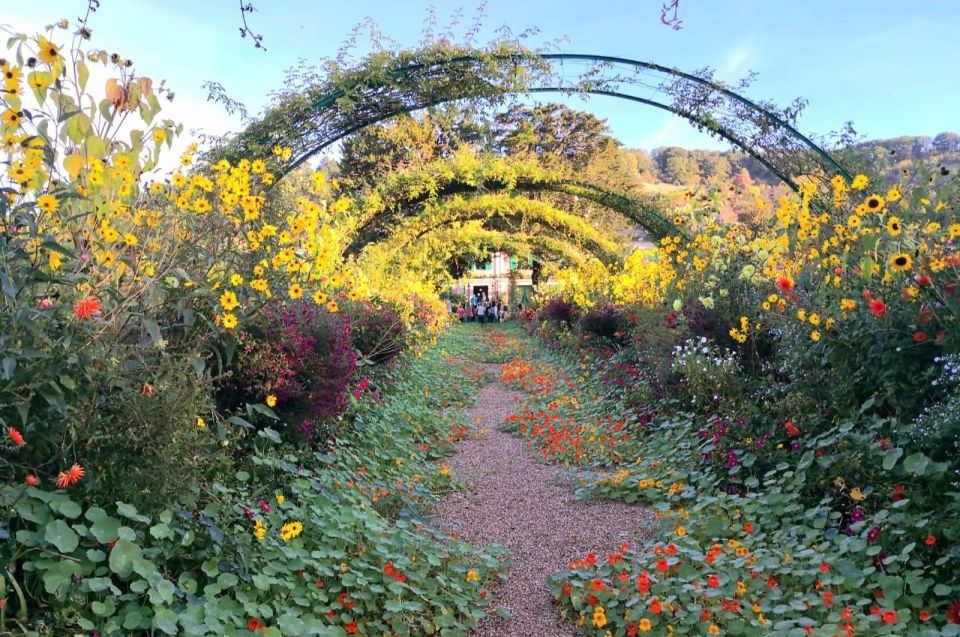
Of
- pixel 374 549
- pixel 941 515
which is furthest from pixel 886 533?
pixel 374 549

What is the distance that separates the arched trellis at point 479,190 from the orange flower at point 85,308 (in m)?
8.07

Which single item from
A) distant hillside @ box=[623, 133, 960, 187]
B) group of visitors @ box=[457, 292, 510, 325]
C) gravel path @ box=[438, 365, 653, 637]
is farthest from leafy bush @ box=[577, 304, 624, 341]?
group of visitors @ box=[457, 292, 510, 325]

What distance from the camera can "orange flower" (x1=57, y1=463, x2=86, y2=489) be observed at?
5.98 feet

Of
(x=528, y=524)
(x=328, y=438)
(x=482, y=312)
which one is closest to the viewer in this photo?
(x=528, y=524)

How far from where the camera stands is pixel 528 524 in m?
3.68

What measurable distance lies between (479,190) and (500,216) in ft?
7.30

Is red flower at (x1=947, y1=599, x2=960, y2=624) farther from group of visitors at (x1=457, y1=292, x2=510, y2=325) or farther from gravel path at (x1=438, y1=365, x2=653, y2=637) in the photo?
group of visitors at (x1=457, y1=292, x2=510, y2=325)

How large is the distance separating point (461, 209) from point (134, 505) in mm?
10539

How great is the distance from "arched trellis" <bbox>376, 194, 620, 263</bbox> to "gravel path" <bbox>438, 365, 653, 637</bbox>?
23.1 ft

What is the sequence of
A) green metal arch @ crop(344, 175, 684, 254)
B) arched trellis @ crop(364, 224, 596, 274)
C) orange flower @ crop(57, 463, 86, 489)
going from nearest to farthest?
orange flower @ crop(57, 463, 86, 489) < green metal arch @ crop(344, 175, 684, 254) < arched trellis @ crop(364, 224, 596, 274)

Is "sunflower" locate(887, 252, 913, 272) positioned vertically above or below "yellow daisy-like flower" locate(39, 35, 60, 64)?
below

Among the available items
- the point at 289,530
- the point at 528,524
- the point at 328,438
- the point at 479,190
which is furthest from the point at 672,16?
the point at 479,190

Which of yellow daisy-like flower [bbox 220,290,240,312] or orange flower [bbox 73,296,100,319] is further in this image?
yellow daisy-like flower [bbox 220,290,240,312]

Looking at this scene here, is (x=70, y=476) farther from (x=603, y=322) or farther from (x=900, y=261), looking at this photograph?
(x=603, y=322)
